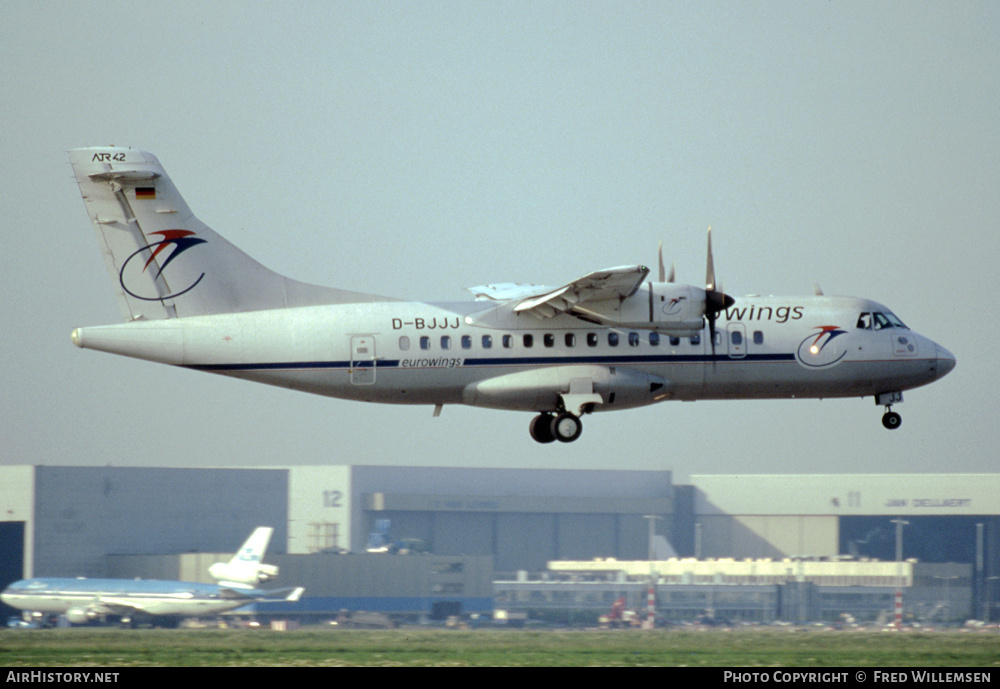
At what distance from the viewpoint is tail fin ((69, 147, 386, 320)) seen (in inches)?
1134

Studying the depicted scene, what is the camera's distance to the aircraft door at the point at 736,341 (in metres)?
30.1

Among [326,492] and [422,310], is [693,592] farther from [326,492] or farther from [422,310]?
[422,310]

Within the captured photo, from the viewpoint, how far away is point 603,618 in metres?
52.3

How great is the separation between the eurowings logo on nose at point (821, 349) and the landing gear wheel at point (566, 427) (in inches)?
220

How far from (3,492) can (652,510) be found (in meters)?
42.0

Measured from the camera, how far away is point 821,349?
3052 centimetres

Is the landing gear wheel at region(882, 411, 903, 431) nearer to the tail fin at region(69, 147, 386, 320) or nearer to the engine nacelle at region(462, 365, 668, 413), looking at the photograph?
the engine nacelle at region(462, 365, 668, 413)

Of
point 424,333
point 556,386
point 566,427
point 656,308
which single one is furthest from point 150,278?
point 656,308

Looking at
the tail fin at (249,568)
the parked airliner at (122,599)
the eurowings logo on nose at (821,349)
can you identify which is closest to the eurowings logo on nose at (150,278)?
the eurowings logo on nose at (821,349)

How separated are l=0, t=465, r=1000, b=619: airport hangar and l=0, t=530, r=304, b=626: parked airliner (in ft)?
23.6

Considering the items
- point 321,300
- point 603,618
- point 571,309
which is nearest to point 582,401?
point 571,309

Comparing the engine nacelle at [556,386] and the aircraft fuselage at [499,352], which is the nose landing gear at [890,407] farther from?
the engine nacelle at [556,386]

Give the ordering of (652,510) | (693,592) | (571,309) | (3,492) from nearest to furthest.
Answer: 1. (571,309)
2. (693,592)
3. (3,492)
4. (652,510)

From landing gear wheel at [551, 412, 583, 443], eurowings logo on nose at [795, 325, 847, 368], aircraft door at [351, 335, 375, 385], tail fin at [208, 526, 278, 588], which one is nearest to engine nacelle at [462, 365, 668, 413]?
landing gear wheel at [551, 412, 583, 443]
